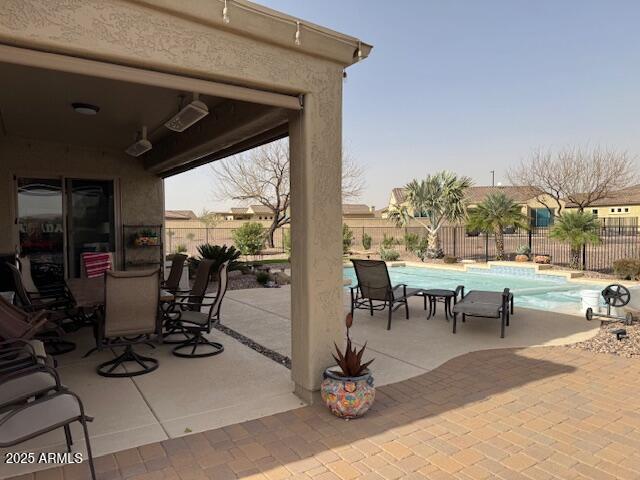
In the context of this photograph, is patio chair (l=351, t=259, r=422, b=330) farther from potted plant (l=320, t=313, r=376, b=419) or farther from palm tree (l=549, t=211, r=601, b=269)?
palm tree (l=549, t=211, r=601, b=269)

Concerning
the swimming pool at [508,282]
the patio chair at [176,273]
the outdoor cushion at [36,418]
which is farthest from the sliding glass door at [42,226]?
the swimming pool at [508,282]

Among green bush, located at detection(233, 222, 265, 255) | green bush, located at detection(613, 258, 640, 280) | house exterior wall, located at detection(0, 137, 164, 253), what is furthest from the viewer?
green bush, located at detection(233, 222, 265, 255)

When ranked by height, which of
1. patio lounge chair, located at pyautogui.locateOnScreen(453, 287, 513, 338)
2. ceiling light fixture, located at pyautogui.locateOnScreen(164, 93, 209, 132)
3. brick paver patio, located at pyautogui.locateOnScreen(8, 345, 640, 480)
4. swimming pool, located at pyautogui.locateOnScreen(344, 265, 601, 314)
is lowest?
swimming pool, located at pyautogui.locateOnScreen(344, 265, 601, 314)

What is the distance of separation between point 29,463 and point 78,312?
326cm

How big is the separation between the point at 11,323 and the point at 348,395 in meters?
2.95

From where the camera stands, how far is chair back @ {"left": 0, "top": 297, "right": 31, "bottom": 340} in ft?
11.3

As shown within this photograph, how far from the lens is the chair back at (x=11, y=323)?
3.45 metres

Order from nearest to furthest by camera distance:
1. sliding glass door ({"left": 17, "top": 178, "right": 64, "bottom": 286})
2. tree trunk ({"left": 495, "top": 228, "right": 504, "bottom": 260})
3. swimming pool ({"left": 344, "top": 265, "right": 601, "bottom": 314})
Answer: sliding glass door ({"left": 17, "top": 178, "right": 64, "bottom": 286}) < swimming pool ({"left": 344, "top": 265, "right": 601, "bottom": 314}) < tree trunk ({"left": 495, "top": 228, "right": 504, "bottom": 260})

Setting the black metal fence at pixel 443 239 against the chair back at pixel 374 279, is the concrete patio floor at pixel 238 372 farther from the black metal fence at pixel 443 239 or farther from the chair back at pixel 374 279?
the black metal fence at pixel 443 239

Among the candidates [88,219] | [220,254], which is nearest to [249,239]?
[220,254]

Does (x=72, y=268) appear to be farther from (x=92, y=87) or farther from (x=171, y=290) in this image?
(x=92, y=87)

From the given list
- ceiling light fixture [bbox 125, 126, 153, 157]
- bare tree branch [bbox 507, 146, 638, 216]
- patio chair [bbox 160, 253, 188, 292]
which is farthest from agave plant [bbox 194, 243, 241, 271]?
bare tree branch [bbox 507, 146, 638, 216]

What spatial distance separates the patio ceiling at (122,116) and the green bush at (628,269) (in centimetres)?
1087

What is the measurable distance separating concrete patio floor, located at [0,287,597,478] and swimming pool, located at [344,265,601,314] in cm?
298
